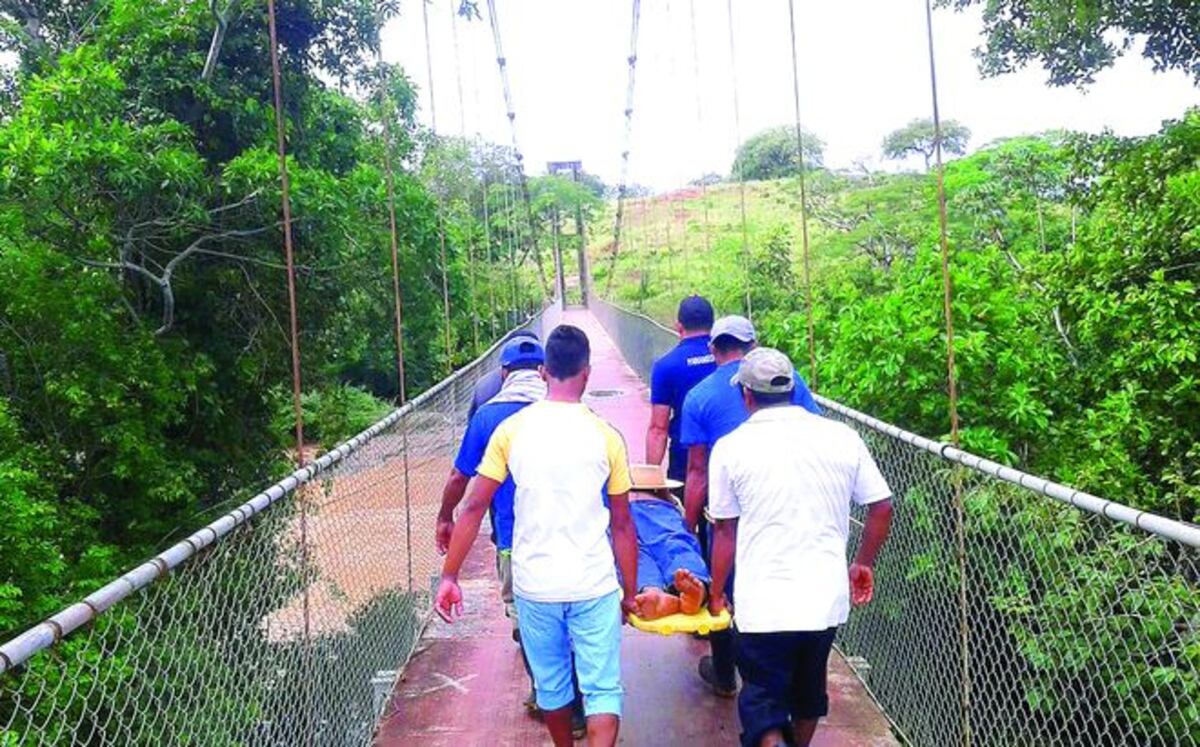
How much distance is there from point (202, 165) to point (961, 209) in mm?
6839

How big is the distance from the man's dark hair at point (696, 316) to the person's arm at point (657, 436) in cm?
28

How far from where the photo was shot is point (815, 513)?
218cm

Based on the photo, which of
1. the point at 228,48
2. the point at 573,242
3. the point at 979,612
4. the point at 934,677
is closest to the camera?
the point at 934,677

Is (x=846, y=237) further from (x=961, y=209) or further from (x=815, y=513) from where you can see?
(x=815, y=513)

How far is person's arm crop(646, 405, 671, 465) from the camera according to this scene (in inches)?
130

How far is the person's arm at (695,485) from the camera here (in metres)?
2.85

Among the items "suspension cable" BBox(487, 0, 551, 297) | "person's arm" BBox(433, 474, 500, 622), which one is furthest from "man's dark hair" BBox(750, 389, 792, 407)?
"suspension cable" BBox(487, 0, 551, 297)

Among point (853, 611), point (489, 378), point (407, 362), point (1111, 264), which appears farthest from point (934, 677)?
point (407, 362)

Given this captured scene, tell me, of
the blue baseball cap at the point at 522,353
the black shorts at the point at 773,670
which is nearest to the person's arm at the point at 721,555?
the black shorts at the point at 773,670

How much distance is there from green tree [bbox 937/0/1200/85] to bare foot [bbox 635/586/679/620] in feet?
22.6

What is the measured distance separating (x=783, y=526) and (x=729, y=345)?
0.85 metres

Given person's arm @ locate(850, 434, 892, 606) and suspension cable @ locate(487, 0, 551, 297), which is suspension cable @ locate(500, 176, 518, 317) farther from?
person's arm @ locate(850, 434, 892, 606)

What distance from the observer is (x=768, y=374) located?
7.36ft

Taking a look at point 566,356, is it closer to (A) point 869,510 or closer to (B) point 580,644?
(B) point 580,644
